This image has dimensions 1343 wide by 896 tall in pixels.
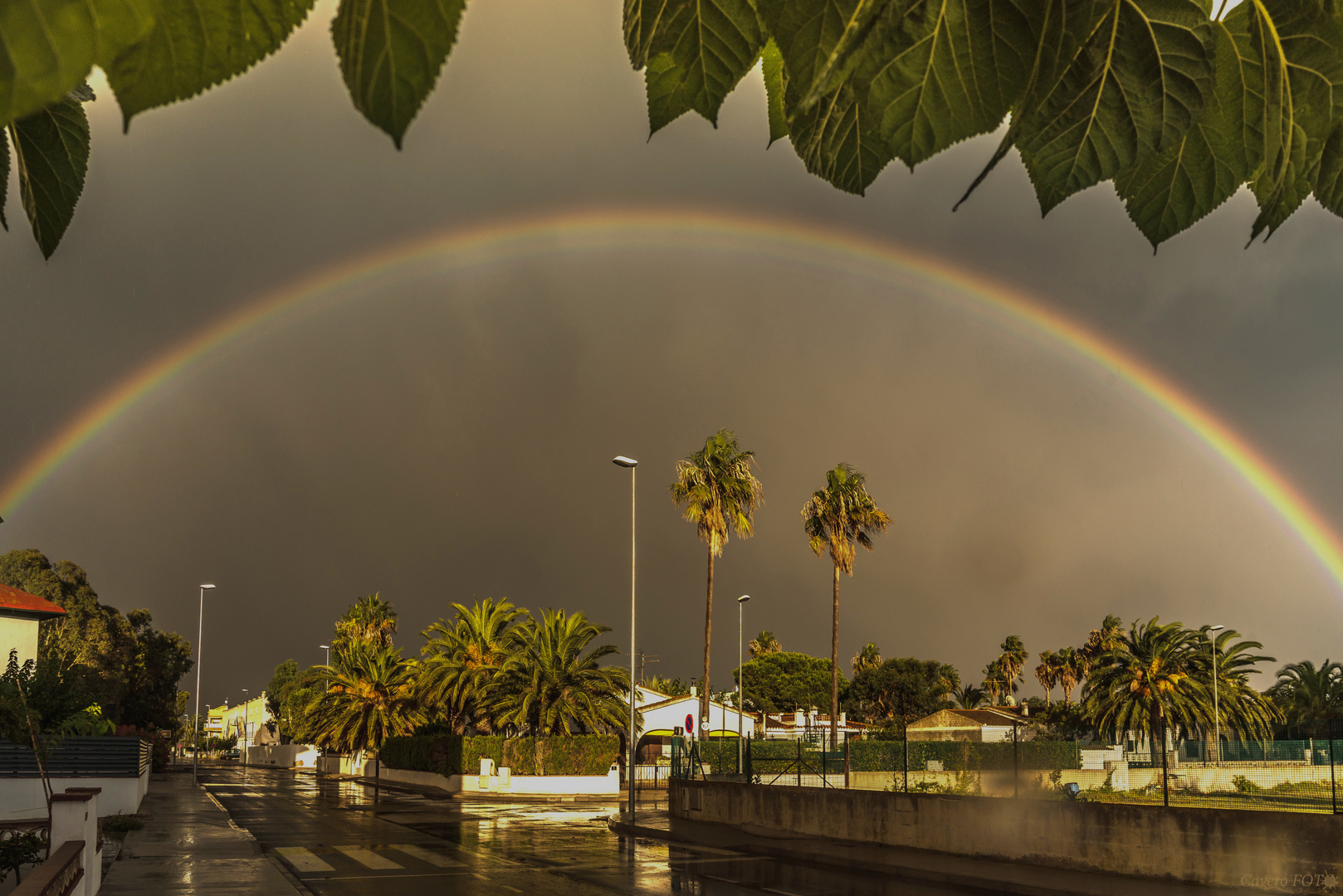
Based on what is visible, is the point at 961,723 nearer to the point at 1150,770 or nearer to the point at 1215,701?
the point at 1215,701

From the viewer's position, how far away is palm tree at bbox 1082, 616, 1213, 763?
157ft

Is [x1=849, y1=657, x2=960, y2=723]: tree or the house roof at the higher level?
the house roof

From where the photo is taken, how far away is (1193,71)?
0.83 m

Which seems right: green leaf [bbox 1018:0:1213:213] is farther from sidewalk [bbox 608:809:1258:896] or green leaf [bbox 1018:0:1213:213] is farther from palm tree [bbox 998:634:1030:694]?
palm tree [bbox 998:634:1030:694]

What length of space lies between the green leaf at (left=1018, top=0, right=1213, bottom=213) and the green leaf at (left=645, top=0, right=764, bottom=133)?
9.4 inches

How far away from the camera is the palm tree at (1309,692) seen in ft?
225

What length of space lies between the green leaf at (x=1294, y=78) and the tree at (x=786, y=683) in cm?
10730

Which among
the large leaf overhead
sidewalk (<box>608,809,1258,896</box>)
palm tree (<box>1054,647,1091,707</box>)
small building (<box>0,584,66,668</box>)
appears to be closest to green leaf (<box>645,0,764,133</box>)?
the large leaf overhead

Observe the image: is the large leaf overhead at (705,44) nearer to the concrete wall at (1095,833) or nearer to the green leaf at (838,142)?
the green leaf at (838,142)

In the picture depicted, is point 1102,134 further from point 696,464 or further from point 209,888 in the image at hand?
point 696,464

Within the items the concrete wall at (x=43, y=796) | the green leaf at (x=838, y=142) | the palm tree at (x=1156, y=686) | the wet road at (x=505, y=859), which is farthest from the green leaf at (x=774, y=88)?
the palm tree at (x=1156, y=686)

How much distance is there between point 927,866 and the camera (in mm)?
18516

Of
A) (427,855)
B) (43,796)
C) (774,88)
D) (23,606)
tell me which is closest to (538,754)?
(23,606)

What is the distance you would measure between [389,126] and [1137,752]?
2144 centimetres
